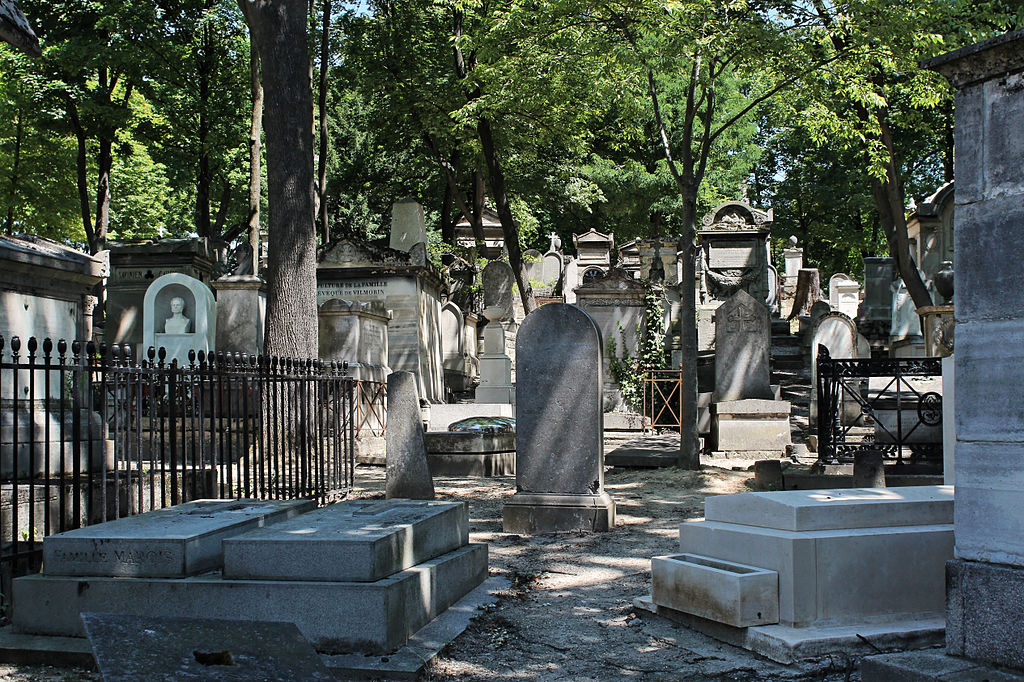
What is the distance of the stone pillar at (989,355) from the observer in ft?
10.7

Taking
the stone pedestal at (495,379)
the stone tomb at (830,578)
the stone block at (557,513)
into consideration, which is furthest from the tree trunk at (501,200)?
the stone tomb at (830,578)

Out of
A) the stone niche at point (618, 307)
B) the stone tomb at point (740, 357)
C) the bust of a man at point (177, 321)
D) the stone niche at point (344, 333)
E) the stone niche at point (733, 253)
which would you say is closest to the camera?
the stone tomb at point (740, 357)

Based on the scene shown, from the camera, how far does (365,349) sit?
51.5 feet

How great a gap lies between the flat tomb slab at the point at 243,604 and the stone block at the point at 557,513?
3426 mm

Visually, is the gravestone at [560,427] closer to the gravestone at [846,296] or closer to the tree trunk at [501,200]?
the tree trunk at [501,200]

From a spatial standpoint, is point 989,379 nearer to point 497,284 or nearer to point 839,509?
point 839,509

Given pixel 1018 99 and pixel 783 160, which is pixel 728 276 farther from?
pixel 1018 99

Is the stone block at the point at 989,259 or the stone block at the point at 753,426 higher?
the stone block at the point at 989,259

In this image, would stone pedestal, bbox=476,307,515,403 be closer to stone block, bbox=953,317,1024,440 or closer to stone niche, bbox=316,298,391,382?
stone niche, bbox=316,298,391,382

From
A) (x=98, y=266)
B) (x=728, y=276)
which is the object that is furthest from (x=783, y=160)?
(x=98, y=266)

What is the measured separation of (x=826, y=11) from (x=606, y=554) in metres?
9.15

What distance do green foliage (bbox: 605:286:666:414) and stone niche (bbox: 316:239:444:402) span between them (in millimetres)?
3921

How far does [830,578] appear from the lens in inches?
177

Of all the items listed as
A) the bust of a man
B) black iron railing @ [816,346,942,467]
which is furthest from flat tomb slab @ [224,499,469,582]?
the bust of a man
